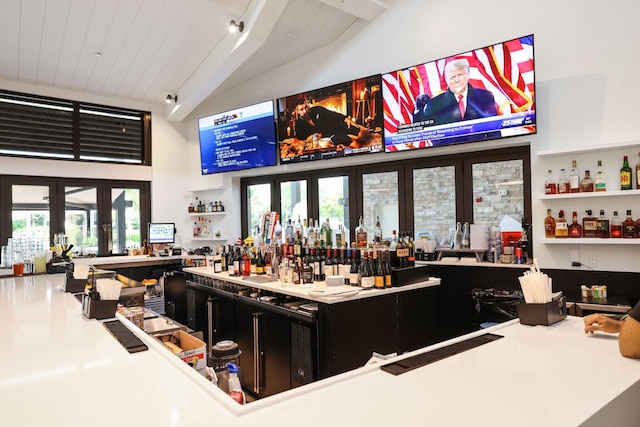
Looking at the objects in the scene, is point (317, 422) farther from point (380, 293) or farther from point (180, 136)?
point (180, 136)

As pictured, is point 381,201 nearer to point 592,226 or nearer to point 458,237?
point 458,237

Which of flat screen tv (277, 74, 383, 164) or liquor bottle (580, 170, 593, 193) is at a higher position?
flat screen tv (277, 74, 383, 164)

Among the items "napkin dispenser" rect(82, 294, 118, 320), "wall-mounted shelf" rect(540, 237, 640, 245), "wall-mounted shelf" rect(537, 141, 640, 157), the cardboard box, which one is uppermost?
"wall-mounted shelf" rect(537, 141, 640, 157)

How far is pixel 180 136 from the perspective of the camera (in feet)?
24.2

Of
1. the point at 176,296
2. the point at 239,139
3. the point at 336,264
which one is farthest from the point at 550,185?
the point at 176,296

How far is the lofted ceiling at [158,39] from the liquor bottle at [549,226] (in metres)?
2.96

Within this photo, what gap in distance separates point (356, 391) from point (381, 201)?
4.05 metres

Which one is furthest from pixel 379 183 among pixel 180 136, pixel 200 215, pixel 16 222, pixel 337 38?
pixel 16 222

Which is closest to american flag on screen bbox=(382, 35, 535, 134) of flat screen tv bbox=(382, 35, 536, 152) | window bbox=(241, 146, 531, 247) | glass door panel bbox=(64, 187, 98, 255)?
flat screen tv bbox=(382, 35, 536, 152)

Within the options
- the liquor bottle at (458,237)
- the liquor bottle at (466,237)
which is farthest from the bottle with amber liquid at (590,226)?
the liquor bottle at (458,237)

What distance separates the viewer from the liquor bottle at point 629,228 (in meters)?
3.17

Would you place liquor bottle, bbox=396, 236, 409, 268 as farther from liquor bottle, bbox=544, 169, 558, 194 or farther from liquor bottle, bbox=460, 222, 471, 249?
liquor bottle, bbox=544, 169, 558, 194

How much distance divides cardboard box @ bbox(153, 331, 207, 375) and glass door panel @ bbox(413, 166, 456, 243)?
3103 millimetres

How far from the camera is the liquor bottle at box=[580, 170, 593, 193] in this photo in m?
3.41
